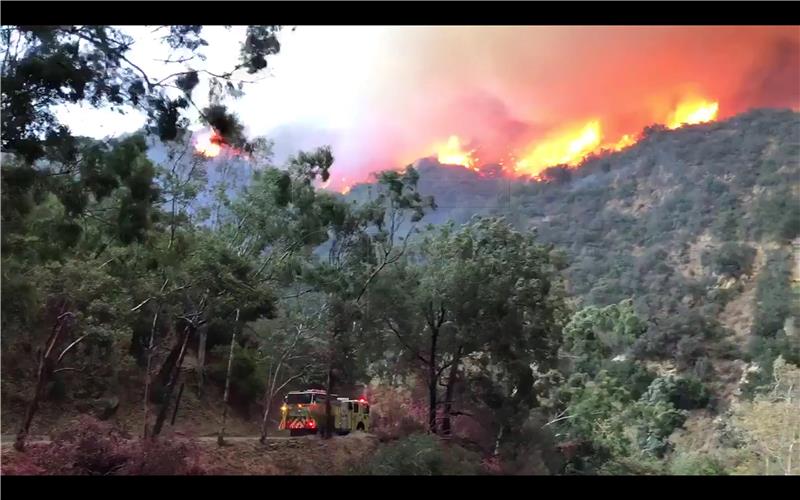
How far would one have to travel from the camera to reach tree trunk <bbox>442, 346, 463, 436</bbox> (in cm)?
528

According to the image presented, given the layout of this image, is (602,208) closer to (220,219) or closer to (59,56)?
(220,219)

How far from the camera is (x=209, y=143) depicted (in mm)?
5039

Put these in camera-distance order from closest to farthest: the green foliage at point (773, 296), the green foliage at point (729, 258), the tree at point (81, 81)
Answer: the tree at point (81, 81)
the green foliage at point (773, 296)
the green foliage at point (729, 258)

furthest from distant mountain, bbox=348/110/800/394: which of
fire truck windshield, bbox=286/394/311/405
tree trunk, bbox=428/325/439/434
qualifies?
fire truck windshield, bbox=286/394/311/405

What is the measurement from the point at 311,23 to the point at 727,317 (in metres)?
4.47

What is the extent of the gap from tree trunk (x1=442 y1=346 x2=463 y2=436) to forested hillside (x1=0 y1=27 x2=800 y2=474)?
2cm

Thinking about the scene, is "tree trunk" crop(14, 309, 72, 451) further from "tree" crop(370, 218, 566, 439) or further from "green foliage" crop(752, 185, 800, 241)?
"green foliage" crop(752, 185, 800, 241)

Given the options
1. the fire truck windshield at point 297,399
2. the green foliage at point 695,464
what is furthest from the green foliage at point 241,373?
the green foliage at point 695,464

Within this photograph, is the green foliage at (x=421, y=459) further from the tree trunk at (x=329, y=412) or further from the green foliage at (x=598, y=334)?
the green foliage at (x=598, y=334)

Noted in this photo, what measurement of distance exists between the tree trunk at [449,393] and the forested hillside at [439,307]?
2 centimetres

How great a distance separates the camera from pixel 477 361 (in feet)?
17.9

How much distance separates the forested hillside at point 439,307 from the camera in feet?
16.0

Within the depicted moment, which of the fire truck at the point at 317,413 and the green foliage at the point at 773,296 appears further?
the green foliage at the point at 773,296
